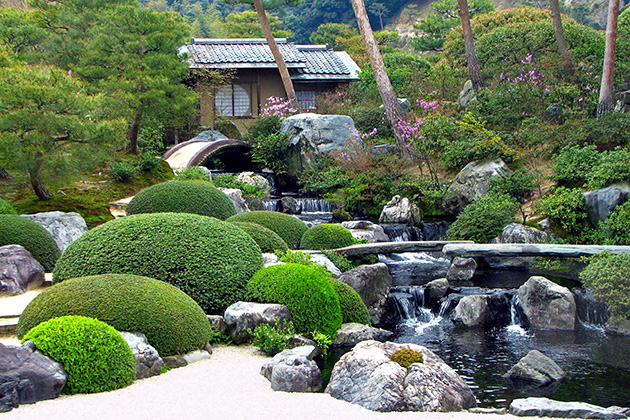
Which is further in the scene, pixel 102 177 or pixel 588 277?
pixel 102 177

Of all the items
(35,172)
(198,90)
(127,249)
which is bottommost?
(127,249)

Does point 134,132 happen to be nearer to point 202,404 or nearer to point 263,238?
point 263,238

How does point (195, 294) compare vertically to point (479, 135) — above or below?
below

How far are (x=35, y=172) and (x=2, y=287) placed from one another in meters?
3.95

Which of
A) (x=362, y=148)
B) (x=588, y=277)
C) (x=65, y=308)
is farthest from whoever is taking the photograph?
(x=362, y=148)

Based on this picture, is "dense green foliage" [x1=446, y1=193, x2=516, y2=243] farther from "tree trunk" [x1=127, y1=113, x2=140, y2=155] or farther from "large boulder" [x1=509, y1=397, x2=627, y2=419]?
"tree trunk" [x1=127, y1=113, x2=140, y2=155]

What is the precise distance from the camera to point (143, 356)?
20.7ft

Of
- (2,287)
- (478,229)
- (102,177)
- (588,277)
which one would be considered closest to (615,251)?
(588,277)

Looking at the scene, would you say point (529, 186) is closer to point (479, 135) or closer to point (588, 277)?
point (479, 135)

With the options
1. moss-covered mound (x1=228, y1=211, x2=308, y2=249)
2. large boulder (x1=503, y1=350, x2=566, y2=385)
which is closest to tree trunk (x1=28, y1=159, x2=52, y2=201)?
moss-covered mound (x1=228, y1=211, x2=308, y2=249)

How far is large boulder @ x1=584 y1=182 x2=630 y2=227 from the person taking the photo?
13.0 meters

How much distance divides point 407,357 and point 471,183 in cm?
1100

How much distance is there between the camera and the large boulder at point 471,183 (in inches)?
642

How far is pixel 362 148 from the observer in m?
19.5
